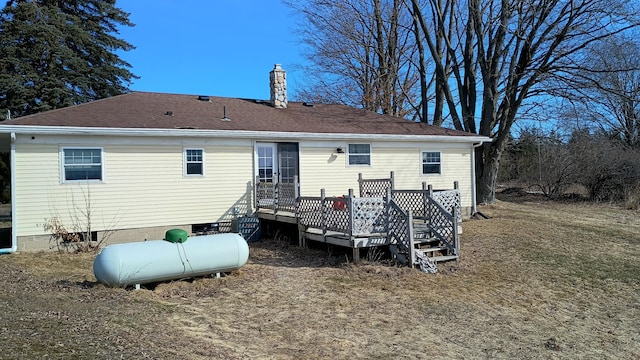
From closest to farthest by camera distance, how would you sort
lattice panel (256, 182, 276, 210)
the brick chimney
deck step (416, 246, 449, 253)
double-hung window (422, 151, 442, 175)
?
1. deck step (416, 246, 449, 253)
2. lattice panel (256, 182, 276, 210)
3. double-hung window (422, 151, 442, 175)
4. the brick chimney

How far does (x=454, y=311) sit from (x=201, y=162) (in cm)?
784

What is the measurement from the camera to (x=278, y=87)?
16.7m

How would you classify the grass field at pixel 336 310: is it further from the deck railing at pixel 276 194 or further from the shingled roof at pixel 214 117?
the shingled roof at pixel 214 117

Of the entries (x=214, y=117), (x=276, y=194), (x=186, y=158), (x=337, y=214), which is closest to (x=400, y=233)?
(x=337, y=214)

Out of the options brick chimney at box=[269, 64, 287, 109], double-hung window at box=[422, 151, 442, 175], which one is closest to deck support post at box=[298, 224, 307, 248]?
double-hung window at box=[422, 151, 442, 175]

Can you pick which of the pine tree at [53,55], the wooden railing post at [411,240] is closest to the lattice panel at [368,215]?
the wooden railing post at [411,240]

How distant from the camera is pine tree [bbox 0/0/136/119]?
25.9 m

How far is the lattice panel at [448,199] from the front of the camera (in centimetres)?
1009

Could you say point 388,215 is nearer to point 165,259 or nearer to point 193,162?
point 165,259

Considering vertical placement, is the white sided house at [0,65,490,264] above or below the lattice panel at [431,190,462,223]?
above

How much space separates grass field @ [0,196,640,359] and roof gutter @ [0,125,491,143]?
2750 mm

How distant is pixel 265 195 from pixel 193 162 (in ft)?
7.04

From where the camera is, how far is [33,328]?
15.9 feet

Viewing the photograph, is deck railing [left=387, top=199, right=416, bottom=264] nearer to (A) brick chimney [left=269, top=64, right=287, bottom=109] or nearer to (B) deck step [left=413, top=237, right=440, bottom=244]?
(B) deck step [left=413, top=237, right=440, bottom=244]
